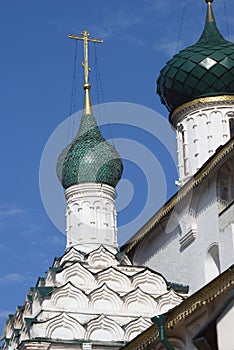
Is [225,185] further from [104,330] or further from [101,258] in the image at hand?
[104,330]

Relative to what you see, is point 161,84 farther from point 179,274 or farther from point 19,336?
point 19,336

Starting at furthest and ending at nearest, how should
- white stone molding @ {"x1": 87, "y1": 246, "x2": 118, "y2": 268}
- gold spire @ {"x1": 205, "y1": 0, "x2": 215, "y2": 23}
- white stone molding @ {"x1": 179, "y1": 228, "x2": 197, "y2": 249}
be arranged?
gold spire @ {"x1": 205, "y1": 0, "x2": 215, "y2": 23}, white stone molding @ {"x1": 87, "y1": 246, "x2": 118, "y2": 268}, white stone molding @ {"x1": 179, "y1": 228, "x2": 197, "y2": 249}

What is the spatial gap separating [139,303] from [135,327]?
15.6 inches

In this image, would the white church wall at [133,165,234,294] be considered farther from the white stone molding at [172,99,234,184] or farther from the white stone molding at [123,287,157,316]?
the white stone molding at [172,99,234,184]

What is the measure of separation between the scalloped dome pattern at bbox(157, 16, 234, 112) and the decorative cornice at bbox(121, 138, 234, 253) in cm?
199

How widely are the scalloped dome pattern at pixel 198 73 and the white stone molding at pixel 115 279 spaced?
310 centimetres

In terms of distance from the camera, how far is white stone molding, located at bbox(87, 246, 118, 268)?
10683mm

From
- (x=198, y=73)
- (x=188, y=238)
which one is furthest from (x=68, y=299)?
(x=198, y=73)

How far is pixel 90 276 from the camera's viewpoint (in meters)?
10.3

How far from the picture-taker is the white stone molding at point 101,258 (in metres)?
10.7

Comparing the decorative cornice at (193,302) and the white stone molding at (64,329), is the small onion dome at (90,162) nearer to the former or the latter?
the white stone molding at (64,329)

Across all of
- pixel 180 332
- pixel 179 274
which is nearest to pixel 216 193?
pixel 179 274

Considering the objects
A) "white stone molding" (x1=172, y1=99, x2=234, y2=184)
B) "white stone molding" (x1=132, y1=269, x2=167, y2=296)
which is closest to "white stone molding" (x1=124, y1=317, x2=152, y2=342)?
"white stone molding" (x1=132, y1=269, x2=167, y2=296)

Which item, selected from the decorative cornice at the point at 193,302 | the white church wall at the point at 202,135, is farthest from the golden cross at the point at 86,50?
the decorative cornice at the point at 193,302
